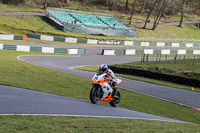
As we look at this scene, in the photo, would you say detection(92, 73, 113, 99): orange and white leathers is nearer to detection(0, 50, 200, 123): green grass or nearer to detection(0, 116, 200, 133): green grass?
detection(0, 50, 200, 123): green grass

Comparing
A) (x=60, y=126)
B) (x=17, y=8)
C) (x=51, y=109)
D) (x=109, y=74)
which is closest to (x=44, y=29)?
(x=17, y=8)

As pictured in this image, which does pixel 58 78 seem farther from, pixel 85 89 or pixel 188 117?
pixel 188 117

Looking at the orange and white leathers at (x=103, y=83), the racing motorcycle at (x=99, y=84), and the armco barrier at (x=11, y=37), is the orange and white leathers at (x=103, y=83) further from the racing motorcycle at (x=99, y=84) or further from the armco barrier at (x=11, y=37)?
→ the armco barrier at (x=11, y=37)

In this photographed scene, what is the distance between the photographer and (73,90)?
18.7 meters

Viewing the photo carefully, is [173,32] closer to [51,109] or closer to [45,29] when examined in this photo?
[45,29]

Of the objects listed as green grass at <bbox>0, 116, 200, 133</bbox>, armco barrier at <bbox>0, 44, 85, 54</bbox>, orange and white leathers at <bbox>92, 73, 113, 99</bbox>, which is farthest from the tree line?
green grass at <bbox>0, 116, 200, 133</bbox>

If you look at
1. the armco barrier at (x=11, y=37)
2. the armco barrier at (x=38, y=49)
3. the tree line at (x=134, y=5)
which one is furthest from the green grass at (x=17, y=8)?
the armco barrier at (x=38, y=49)

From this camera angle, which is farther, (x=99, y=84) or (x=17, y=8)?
(x=17, y=8)

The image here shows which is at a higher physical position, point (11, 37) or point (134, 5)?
point (134, 5)

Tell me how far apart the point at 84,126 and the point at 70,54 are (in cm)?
3623

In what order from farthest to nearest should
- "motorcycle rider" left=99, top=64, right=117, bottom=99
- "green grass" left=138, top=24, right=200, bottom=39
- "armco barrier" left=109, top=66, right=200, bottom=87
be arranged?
"green grass" left=138, top=24, right=200, bottom=39 → "armco barrier" left=109, top=66, right=200, bottom=87 → "motorcycle rider" left=99, top=64, right=117, bottom=99

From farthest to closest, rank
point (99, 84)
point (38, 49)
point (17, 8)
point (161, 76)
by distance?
point (17, 8) → point (38, 49) → point (161, 76) → point (99, 84)

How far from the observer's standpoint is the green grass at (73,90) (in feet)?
55.4

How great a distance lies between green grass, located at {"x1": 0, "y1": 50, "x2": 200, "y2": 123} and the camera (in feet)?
55.4
